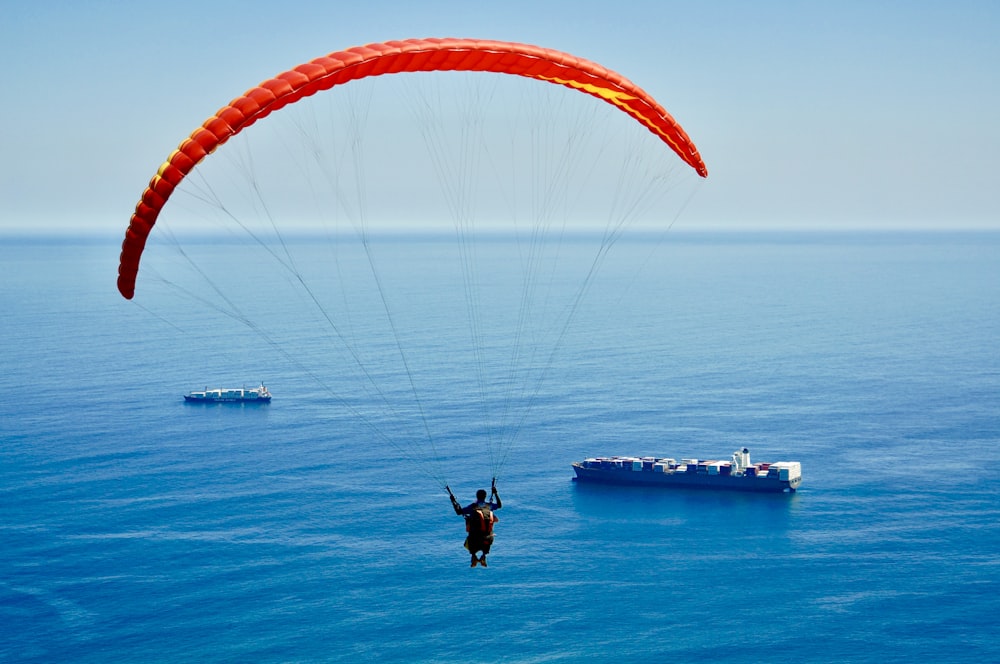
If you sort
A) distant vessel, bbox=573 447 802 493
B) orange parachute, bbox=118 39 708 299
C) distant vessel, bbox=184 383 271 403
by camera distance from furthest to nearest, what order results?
distant vessel, bbox=184 383 271 403 → distant vessel, bbox=573 447 802 493 → orange parachute, bbox=118 39 708 299

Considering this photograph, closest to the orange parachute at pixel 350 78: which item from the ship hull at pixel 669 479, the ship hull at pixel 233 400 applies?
the ship hull at pixel 669 479

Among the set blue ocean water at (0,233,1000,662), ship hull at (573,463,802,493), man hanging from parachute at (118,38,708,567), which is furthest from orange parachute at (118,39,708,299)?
ship hull at (573,463,802,493)

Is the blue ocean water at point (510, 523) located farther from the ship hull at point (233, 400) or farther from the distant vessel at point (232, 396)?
the distant vessel at point (232, 396)

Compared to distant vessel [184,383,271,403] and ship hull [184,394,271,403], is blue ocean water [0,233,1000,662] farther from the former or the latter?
distant vessel [184,383,271,403]

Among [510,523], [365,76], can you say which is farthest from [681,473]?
[365,76]

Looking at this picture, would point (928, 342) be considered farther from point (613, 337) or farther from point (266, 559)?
point (266, 559)

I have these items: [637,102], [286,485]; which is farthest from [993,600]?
[286,485]
